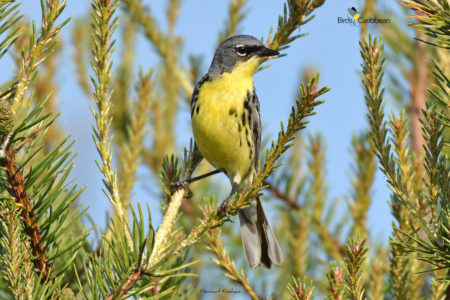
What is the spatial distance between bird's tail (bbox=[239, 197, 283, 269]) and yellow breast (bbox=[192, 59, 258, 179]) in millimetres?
425

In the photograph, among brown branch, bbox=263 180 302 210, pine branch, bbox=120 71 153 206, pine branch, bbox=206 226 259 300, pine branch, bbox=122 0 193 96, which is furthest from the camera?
pine branch, bbox=122 0 193 96

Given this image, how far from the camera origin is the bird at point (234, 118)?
11.0ft

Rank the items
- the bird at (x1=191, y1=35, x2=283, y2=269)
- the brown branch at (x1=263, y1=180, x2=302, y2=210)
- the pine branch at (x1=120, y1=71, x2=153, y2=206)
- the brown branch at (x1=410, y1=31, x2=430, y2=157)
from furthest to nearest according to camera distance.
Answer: the bird at (x1=191, y1=35, x2=283, y2=269), the brown branch at (x1=263, y1=180, x2=302, y2=210), the brown branch at (x1=410, y1=31, x2=430, y2=157), the pine branch at (x1=120, y1=71, x2=153, y2=206)

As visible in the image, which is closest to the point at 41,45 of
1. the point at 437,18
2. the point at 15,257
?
the point at 15,257

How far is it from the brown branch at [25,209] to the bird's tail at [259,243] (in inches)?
57.8

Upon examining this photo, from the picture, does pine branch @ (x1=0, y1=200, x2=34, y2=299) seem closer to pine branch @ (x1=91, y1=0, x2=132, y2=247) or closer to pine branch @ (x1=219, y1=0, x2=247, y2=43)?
pine branch @ (x1=91, y1=0, x2=132, y2=247)

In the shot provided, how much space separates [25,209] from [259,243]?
1.70 metres

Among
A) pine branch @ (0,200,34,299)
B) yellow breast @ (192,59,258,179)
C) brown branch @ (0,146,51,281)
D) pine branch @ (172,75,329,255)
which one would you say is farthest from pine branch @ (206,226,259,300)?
yellow breast @ (192,59,258,179)

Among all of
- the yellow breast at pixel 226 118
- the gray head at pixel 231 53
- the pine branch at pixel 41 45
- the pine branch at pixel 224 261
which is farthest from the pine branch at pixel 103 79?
the gray head at pixel 231 53

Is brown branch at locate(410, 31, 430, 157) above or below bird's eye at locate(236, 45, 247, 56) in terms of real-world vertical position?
below

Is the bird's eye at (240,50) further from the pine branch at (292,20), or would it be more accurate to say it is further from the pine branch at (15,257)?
the pine branch at (15,257)

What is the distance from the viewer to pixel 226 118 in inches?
136

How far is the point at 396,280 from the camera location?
5.80ft

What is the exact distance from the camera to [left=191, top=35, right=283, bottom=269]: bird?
3.35m
